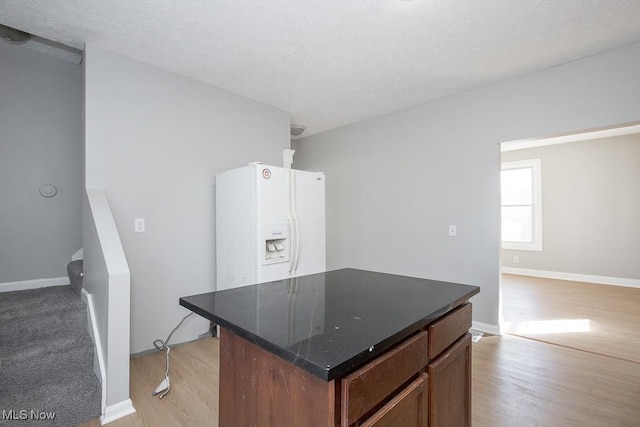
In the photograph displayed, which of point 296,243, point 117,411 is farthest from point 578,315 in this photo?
point 117,411

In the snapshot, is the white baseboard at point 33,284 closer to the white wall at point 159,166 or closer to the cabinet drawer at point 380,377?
the white wall at point 159,166

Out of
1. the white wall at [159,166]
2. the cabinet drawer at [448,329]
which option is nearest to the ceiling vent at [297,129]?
the white wall at [159,166]

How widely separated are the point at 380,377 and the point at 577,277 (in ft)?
20.8

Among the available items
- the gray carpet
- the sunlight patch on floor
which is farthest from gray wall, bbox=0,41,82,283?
the sunlight patch on floor

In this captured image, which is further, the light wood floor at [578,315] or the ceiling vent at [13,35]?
the light wood floor at [578,315]

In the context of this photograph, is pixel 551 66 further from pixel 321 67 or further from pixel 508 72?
pixel 321 67

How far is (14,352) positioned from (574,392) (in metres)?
3.63

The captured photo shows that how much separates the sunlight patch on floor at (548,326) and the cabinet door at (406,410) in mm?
2600

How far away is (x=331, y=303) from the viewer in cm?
122

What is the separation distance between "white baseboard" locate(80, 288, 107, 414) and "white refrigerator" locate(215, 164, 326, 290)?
1.02 meters

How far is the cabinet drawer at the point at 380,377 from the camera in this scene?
78 centimetres

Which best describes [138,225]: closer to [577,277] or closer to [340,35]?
[340,35]

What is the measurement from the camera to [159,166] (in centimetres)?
266

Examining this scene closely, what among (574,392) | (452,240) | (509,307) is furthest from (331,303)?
(509,307)
